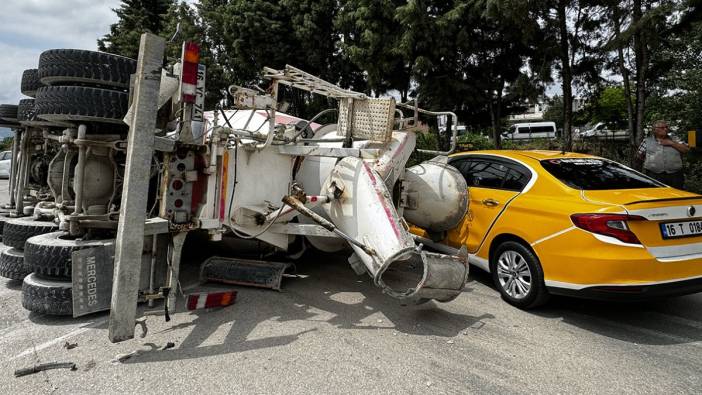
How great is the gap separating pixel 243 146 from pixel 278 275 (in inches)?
56.3

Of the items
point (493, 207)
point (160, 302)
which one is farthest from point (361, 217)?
point (160, 302)

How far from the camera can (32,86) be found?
5.55m

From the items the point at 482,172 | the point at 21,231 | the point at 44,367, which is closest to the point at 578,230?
the point at 482,172

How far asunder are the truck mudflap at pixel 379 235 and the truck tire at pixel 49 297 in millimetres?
2306

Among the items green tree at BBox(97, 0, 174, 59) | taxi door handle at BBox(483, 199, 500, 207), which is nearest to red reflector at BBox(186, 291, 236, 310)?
taxi door handle at BBox(483, 199, 500, 207)

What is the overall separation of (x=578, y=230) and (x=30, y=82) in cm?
638

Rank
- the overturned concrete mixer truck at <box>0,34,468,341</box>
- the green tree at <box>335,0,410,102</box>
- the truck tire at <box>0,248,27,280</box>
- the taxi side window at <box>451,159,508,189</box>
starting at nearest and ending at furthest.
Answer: the overturned concrete mixer truck at <box>0,34,468,341</box>, the truck tire at <box>0,248,27,280</box>, the taxi side window at <box>451,159,508,189</box>, the green tree at <box>335,0,410,102</box>

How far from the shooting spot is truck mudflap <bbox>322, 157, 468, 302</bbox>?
3.53 metres

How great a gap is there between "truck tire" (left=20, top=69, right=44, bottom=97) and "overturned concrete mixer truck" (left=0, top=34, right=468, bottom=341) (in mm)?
1013

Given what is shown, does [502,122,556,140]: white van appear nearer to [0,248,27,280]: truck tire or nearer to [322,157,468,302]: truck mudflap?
[322,157,468,302]: truck mudflap

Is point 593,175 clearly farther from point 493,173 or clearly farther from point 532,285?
point 532,285

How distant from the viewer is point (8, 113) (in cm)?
664

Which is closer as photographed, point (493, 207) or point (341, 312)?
point (341, 312)

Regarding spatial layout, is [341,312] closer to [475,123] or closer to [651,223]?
[651,223]
